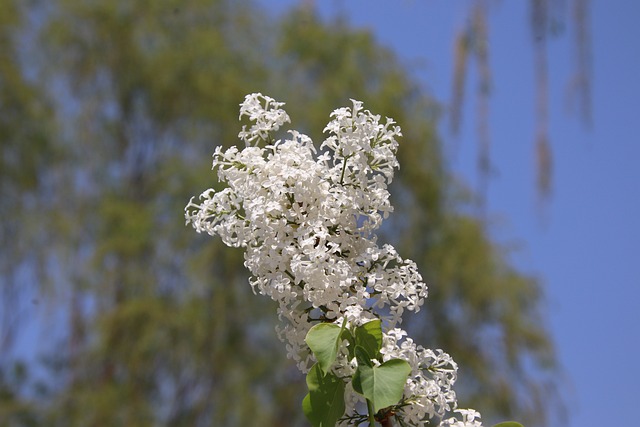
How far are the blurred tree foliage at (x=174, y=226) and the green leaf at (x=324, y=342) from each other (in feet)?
21.6

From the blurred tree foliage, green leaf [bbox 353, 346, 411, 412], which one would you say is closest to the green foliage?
green leaf [bbox 353, 346, 411, 412]

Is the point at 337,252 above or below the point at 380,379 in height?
above

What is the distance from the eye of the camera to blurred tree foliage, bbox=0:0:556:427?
739 centimetres

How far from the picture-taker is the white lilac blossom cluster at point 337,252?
Answer: 0.81m

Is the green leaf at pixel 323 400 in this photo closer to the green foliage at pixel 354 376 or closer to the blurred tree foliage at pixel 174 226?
the green foliage at pixel 354 376

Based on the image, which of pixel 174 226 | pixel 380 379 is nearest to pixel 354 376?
pixel 380 379

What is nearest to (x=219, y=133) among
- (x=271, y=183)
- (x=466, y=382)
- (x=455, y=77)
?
(x=466, y=382)

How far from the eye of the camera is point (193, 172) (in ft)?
25.4

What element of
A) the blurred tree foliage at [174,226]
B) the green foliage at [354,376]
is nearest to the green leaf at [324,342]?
the green foliage at [354,376]

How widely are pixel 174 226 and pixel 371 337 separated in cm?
709

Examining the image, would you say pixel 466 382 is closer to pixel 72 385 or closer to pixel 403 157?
pixel 403 157

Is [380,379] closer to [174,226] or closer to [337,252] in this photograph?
[337,252]

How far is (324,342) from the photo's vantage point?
2.54 feet

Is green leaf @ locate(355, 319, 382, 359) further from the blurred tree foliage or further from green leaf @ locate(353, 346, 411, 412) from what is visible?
the blurred tree foliage
